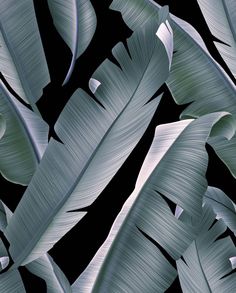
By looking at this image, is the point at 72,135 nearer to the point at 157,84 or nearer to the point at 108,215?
the point at 157,84

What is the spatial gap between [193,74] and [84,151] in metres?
0.32

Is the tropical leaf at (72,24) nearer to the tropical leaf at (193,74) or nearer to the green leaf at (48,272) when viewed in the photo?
the tropical leaf at (193,74)

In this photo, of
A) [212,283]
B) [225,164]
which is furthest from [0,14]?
[212,283]

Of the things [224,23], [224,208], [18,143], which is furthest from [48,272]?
[224,23]

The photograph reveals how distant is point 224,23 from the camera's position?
1173mm

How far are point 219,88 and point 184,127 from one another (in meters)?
0.24

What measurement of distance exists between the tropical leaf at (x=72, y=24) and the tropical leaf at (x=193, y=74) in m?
0.08

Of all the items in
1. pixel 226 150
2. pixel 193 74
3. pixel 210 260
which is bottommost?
pixel 210 260

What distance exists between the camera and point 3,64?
1.08m

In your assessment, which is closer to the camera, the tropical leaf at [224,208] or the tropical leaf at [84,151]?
the tropical leaf at [84,151]

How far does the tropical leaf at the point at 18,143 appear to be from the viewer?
104 centimetres

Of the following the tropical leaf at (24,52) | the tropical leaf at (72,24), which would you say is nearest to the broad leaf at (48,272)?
the tropical leaf at (24,52)

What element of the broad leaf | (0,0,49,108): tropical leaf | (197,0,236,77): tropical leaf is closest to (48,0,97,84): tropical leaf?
(0,0,49,108): tropical leaf

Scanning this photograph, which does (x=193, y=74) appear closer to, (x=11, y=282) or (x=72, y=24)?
(x=72, y=24)
